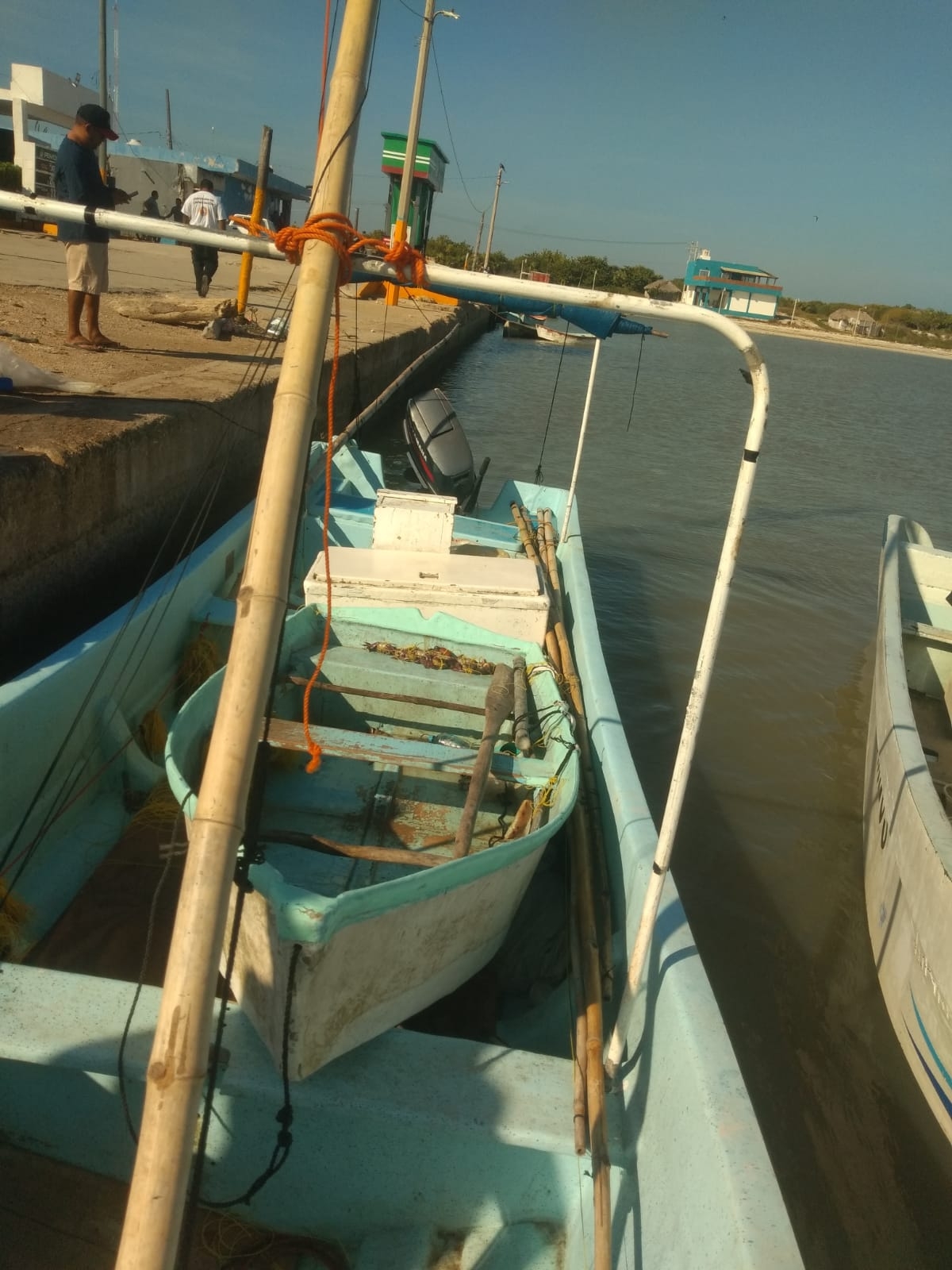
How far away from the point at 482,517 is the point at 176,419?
337 centimetres

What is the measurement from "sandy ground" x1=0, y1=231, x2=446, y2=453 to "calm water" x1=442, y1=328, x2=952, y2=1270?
3908mm

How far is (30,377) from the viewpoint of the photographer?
545cm

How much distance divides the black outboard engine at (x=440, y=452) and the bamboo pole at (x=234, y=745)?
250 inches

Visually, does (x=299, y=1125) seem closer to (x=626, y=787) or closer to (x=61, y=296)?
(x=626, y=787)

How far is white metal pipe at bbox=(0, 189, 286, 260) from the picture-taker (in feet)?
7.12

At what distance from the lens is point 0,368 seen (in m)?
5.24

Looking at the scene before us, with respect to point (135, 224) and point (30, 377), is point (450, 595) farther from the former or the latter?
point (30, 377)

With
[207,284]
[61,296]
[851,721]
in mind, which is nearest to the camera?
[851,721]

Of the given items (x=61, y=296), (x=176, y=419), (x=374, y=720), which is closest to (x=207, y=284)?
(x=61, y=296)

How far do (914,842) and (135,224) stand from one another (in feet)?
12.8

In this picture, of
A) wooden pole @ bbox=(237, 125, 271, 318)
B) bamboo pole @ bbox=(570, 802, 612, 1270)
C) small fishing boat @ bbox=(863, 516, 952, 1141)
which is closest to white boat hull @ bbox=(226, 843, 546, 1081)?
bamboo pole @ bbox=(570, 802, 612, 1270)

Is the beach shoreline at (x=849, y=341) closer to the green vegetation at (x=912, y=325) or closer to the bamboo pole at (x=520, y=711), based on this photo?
the green vegetation at (x=912, y=325)

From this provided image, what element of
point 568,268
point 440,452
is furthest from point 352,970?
point 568,268

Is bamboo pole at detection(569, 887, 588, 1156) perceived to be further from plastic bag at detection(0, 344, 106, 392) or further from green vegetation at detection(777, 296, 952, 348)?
green vegetation at detection(777, 296, 952, 348)
